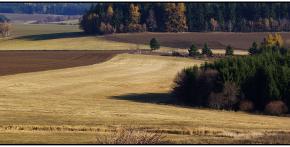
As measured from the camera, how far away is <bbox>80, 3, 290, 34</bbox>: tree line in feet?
447

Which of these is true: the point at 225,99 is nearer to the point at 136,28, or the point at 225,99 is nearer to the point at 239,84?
the point at 239,84

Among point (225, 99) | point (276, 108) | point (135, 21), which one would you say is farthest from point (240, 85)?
point (135, 21)

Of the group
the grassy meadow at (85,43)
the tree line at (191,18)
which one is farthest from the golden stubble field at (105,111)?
the tree line at (191,18)

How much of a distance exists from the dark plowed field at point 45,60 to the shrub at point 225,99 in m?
27.1

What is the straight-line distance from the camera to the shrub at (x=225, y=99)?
49.4 m

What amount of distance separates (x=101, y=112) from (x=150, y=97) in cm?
1274

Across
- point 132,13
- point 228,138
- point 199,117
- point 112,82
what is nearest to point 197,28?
point 132,13

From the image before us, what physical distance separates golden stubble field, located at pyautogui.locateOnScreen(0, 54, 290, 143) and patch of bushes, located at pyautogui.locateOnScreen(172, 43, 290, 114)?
2467 millimetres

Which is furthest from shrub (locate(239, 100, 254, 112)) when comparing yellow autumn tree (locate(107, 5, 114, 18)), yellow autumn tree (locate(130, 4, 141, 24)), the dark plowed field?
yellow autumn tree (locate(107, 5, 114, 18))

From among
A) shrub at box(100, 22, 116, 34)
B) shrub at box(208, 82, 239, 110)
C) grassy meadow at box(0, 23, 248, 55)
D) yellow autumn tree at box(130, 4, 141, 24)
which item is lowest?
grassy meadow at box(0, 23, 248, 55)

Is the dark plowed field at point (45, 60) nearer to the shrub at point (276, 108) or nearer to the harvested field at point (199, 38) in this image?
the harvested field at point (199, 38)

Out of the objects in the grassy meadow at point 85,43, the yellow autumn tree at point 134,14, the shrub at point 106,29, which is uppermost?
the yellow autumn tree at point 134,14

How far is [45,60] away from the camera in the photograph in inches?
3472

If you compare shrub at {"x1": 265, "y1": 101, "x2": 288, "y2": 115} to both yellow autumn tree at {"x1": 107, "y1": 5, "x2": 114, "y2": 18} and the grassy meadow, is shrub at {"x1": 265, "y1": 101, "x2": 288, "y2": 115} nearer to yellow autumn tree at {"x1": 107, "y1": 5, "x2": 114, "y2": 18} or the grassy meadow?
the grassy meadow
